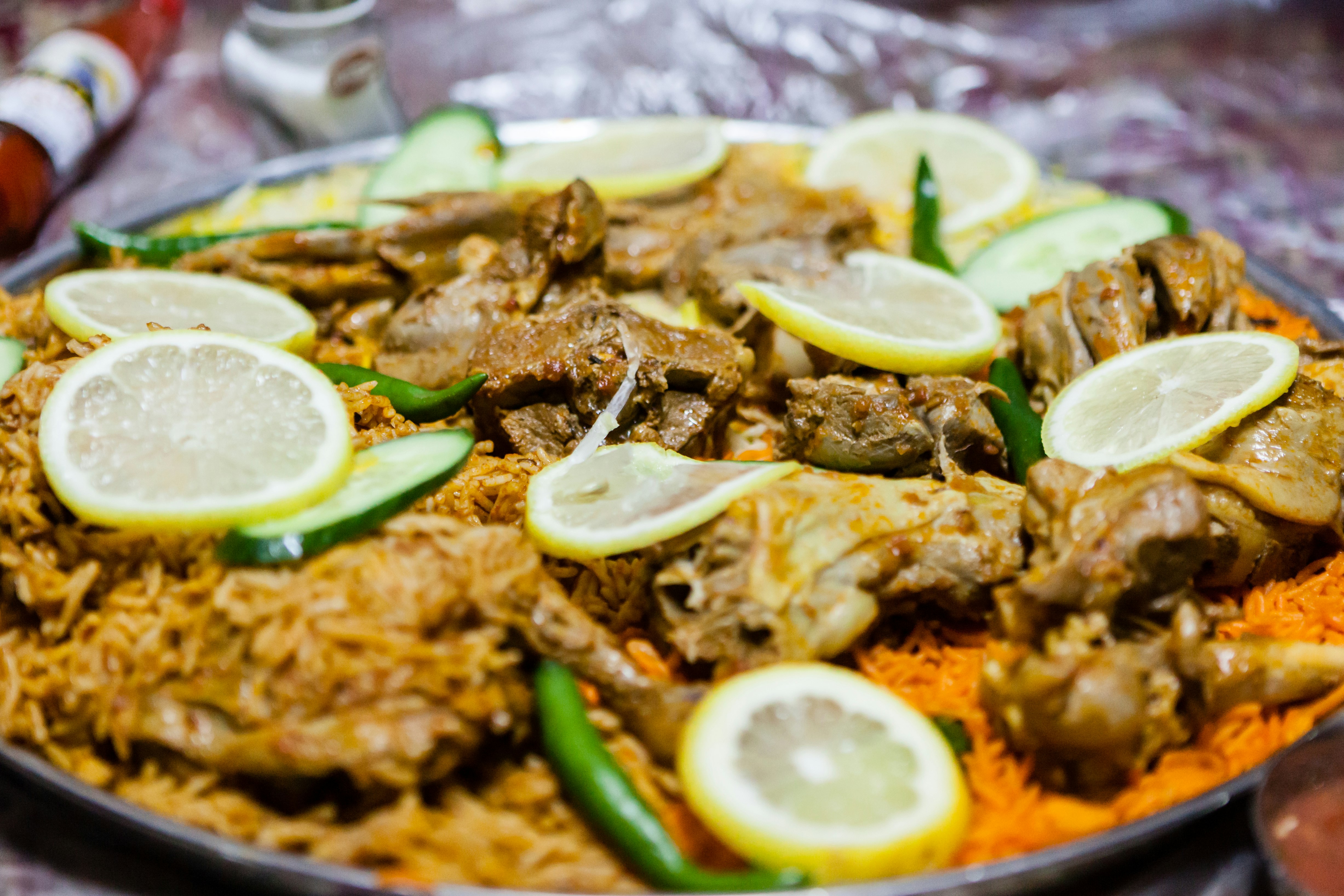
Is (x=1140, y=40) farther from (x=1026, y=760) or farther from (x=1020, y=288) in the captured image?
(x=1026, y=760)

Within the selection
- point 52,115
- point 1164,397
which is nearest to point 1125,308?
point 1164,397

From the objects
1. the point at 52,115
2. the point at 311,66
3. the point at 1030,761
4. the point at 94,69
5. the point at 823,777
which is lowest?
the point at 1030,761

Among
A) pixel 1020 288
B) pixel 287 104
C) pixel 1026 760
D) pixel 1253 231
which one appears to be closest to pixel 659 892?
pixel 1026 760

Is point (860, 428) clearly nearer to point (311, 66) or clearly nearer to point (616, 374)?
point (616, 374)

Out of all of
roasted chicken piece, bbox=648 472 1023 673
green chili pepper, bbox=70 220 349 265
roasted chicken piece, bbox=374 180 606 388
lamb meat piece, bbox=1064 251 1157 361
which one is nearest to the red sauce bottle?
green chili pepper, bbox=70 220 349 265

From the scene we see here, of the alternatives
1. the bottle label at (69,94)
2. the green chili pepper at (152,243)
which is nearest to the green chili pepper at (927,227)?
the green chili pepper at (152,243)

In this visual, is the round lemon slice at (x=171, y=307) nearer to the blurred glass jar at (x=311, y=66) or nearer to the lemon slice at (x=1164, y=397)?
the blurred glass jar at (x=311, y=66)
